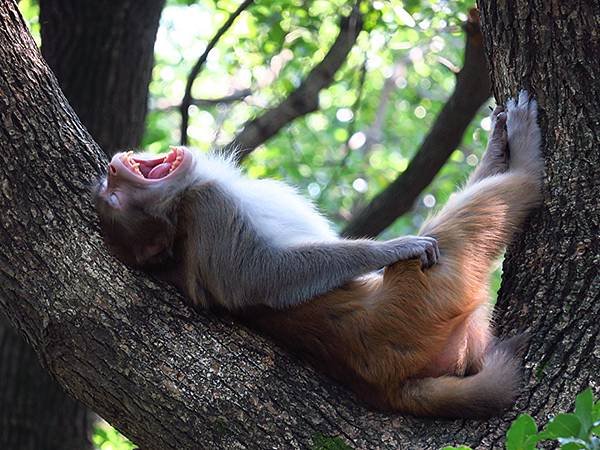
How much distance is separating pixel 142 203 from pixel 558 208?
180 centimetres

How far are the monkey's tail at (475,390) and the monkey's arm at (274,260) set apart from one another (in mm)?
462

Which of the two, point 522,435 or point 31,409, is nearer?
point 522,435

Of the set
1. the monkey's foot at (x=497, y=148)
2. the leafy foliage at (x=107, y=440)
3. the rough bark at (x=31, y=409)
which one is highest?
the monkey's foot at (x=497, y=148)

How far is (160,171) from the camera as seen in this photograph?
4.39 m

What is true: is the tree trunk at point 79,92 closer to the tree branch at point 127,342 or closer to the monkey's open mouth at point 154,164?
Answer: the monkey's open mouth at point 154,164

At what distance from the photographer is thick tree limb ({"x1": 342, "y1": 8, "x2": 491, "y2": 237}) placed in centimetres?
681

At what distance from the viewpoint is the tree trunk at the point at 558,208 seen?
3430 mm

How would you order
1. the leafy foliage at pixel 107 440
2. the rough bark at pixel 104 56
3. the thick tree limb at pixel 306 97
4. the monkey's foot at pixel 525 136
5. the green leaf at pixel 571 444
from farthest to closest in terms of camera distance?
the thick tree limb at pixel 306 97, the leafy foliage at pixel 107 440, the rough bark at pixel 104 56, the monkey's foot at pixel 525 136, the green leaf at pixel 571 444

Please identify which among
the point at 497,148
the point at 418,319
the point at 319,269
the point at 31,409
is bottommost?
the point at 31,409

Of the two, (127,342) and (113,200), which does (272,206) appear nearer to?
(113,200)

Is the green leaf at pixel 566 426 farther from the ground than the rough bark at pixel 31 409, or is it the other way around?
the green leaf at pixel 566 426

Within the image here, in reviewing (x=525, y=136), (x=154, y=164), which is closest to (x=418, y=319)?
(x=525, y=136)

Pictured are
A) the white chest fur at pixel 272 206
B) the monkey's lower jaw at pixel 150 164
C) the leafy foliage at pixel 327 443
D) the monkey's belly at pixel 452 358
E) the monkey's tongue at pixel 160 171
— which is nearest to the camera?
the leafy foliage at pixel 327 443

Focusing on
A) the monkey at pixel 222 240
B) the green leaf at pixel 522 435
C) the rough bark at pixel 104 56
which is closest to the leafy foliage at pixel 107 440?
the rough bark at pixel 104 56
